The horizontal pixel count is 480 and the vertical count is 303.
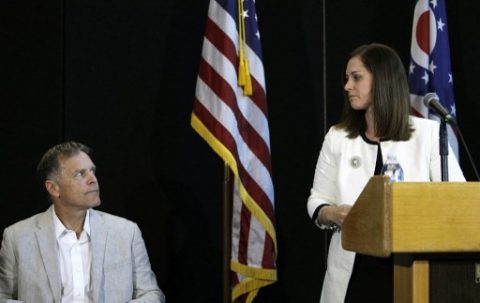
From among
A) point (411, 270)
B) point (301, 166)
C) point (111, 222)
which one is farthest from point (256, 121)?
point (411, 270)

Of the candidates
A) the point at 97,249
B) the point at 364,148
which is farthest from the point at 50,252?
the point at 364,148

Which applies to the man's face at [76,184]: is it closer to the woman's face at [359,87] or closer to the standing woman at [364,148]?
the standing woman at [364,148]

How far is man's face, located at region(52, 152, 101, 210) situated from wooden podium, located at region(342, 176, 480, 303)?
1589 mm

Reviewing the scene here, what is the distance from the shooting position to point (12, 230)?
3.20 metres

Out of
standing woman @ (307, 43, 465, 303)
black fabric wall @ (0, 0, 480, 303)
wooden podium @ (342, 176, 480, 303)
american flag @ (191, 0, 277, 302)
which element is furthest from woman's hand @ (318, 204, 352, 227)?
black fabric wall @ (0, 0, 480, 303)

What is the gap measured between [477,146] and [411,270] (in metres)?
3.10

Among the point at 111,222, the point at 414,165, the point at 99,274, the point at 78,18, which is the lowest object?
the point at 99,274

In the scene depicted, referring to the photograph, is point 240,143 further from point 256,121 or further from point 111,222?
point 111,222

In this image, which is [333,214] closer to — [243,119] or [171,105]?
[243,119]

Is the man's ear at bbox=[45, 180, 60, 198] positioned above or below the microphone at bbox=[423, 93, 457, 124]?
below

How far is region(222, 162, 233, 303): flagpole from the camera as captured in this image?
4.14 meters

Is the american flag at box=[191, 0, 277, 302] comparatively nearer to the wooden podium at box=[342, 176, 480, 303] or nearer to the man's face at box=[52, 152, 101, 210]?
the man's face at box=[52, 152, 101, 210]

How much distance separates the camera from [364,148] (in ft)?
9.62

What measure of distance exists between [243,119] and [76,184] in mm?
1171
